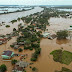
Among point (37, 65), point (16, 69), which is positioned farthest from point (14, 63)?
point (37, 65)

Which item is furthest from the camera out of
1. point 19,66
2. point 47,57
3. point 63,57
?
point 47,57

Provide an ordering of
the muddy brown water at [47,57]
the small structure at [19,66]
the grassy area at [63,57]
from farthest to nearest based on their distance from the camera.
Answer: the grassy area at [63,57], the muddy brown water at [47,57], the small structure at [19,66]

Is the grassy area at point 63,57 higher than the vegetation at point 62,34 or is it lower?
lower

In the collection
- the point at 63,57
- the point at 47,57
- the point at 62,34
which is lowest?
the point at 47,57

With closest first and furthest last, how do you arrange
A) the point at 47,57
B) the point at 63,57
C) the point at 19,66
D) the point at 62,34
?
the point at 19,66
the point at 63,57
the point at 47,57
the point at 62,34

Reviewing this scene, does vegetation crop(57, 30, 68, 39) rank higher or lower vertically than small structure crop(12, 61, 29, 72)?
higher

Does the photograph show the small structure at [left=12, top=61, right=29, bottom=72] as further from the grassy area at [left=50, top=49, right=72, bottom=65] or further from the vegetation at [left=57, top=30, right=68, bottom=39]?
the vegetation at [left=57, top=30, right=68, bottom=39]

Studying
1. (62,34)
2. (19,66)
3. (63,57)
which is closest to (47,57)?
(63,57)

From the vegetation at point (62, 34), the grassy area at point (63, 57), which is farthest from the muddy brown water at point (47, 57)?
the vegetation at point (62, 34)

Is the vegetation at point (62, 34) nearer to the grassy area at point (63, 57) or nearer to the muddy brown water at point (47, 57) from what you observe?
the muddy brown water at point (47, 57)

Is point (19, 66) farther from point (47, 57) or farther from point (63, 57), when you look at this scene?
point (63, 57)

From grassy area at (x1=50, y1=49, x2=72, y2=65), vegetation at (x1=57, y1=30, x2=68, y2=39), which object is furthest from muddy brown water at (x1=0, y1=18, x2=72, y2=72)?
vegetation at (x1=57, y1=30, x2=68, y2=39)
